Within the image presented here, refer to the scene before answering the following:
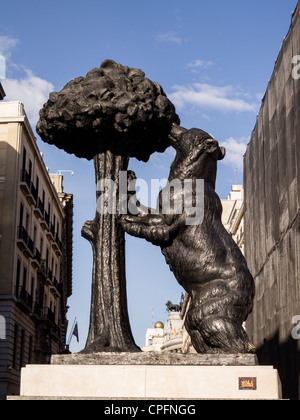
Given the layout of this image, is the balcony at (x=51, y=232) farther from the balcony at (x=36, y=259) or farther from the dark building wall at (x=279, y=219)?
the dark building wall at (x=279, y=219)

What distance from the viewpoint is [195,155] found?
639 centimetres

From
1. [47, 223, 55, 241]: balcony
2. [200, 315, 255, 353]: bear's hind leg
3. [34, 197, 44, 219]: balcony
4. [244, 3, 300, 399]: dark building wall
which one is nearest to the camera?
[200, 315, 255, 353]: bear's hind leg

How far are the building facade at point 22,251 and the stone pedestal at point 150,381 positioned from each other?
72.1ft

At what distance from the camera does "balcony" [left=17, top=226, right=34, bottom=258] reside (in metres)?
29.8

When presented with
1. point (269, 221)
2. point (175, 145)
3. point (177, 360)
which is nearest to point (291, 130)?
point (269, 221)

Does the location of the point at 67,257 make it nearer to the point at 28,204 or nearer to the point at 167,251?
the point at 28,204

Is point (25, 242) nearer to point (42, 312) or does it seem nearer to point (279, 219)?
point (42, 312)

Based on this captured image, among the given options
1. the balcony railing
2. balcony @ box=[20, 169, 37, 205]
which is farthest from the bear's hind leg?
the balcony railing

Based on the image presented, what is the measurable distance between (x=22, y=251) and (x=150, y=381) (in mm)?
26384

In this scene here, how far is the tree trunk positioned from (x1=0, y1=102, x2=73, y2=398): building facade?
21.3 meters

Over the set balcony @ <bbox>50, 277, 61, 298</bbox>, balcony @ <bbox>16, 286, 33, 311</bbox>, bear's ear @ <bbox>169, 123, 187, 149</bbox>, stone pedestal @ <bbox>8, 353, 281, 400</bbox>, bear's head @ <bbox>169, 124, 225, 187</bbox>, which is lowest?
stone pedestal @ <bbox>8, 353, 281, 400</bbox>

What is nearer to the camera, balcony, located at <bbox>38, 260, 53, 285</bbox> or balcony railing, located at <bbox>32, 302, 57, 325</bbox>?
balcony railing, located at <bbox>32, 302, 57, 325</bbox>

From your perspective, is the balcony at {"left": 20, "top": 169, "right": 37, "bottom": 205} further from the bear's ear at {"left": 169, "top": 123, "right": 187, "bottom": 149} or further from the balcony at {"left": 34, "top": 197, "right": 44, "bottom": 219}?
the bear's ear at {"left": 169, "top": 123, "right": 187, "bottom": 149}

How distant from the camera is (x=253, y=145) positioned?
26.4 meters
